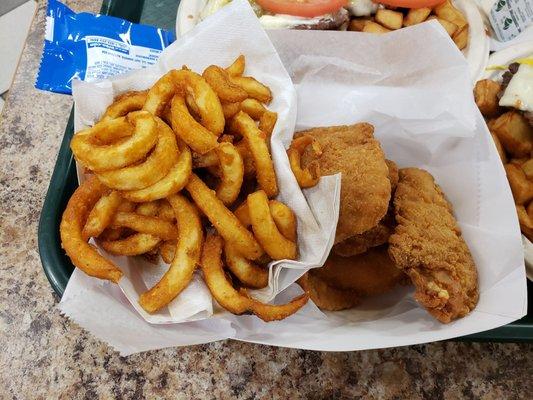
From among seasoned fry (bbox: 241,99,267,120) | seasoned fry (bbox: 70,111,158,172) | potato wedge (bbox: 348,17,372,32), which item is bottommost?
potato wedge (bbox: 348,17,372,32)

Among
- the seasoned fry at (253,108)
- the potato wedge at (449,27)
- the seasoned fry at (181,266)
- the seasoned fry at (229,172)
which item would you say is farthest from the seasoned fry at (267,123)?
the potato wedge at (449,27)

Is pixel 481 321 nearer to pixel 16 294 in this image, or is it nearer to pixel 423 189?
pixel 423 189

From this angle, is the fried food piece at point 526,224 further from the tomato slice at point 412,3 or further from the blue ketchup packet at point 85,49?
the blue ketchup packet at point 85,49

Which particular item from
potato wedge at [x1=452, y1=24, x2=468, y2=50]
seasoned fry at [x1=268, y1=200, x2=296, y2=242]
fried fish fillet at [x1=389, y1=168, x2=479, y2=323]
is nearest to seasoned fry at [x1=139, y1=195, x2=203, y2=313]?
seasoned fry at [x1=268, y1=200, x2=296, y2=242]

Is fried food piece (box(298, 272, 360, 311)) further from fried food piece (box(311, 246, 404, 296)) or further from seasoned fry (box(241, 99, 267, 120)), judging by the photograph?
seasoned fry (box(241, 99, 267, 120))

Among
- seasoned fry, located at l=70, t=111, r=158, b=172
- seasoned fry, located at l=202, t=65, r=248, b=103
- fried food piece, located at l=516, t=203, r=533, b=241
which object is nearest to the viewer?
seasoned fry, located at l=70, t=111, r=158, b=172

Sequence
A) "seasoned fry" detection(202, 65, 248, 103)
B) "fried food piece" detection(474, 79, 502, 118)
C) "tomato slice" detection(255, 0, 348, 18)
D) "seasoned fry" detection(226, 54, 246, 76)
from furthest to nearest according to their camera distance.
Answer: "tomato slice" detection(255, 0, 348, 18) → "fried food piece" detection(474, 79, 502, 118) → "seasoned fry" detection(226, 54, 246, 76) → "seasoned fry" detection(202, 65, 248, 103)

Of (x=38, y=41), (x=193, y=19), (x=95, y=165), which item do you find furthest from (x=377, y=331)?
(x=38, y=41)

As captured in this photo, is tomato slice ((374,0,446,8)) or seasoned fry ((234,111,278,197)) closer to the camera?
seasoned fry ((234,111,278,197))
